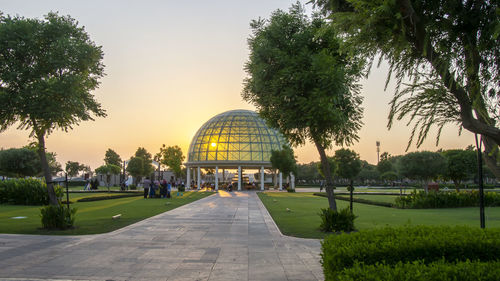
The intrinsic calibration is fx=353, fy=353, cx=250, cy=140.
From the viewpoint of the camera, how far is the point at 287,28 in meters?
13.6

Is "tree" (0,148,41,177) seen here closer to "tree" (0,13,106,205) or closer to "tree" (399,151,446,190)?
"tree" (0,13,106,205)

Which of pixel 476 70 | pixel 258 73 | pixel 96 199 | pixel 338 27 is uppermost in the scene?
pixel 258 73

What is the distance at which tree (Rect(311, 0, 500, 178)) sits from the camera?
5.29m

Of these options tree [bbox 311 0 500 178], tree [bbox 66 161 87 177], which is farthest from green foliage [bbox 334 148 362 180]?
tree [bbox 66 161 87 177]

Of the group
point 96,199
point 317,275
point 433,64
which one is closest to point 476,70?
point 433,64

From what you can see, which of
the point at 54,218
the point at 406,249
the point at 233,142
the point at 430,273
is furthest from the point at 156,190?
the point at 430,273

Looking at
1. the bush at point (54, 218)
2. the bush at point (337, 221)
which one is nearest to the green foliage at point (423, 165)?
the bush at point (337, 221)

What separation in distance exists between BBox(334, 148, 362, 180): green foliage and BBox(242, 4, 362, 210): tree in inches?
2068

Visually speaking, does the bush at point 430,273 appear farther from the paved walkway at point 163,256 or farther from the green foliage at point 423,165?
the green foliage at point 423,165

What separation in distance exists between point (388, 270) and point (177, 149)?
92.0 metres

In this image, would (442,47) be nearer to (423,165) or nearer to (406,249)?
(406,249)

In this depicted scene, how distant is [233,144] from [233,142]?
0.49 m

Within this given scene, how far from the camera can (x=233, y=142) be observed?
67.1 m

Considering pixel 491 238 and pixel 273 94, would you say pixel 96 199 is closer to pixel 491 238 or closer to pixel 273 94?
pixel 273 94
